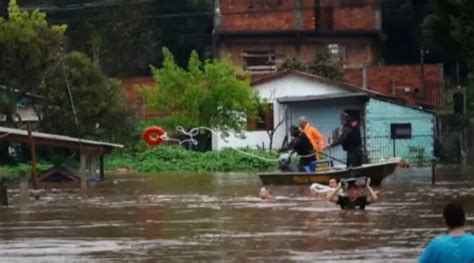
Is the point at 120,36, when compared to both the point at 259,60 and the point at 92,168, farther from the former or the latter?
the point at 92,168

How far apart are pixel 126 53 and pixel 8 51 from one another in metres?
34.7

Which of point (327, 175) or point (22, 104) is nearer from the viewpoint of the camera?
point (327, 175)

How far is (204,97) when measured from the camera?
202 feet

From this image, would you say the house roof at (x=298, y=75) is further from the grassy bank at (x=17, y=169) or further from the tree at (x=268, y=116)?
the grassy bank at (x=17, y=169)

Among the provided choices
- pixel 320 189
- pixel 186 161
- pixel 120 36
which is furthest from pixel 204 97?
pixel 320 189

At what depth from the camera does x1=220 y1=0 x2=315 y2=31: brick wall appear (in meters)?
78.4

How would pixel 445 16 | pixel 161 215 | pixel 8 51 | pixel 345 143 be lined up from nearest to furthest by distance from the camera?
pixel 161 215 → pixel 345 143 → pixel 445 16 → pixel 8 51

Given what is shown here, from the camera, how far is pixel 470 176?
39656 millimetres

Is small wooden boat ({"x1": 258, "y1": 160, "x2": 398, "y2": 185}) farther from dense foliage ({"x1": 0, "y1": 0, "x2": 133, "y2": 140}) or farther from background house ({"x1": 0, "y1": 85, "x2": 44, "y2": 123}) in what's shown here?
background house ({"x1": 0, "y1": 85, "x2": 44, "y2": 123})

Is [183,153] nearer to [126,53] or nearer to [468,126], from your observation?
[468,126]

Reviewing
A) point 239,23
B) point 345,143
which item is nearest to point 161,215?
point 345,143

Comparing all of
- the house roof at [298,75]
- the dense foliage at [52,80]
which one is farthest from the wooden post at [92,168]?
the house roof at [298,75]

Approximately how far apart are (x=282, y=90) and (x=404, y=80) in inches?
394

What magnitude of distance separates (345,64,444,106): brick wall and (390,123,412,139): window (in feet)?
33.5
